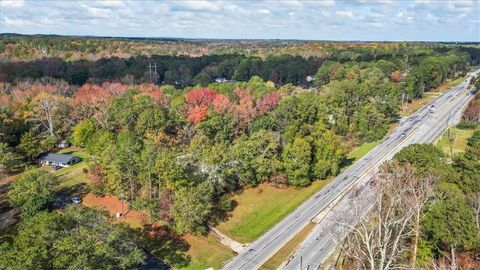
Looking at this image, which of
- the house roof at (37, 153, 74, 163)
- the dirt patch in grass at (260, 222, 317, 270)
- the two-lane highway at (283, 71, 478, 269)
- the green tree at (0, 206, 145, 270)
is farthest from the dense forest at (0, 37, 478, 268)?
the dirt patch in grass at (260, 222, 317, 270)

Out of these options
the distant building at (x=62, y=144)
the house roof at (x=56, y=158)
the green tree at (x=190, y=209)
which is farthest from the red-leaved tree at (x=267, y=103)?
the distant building at (x=62, y=144)

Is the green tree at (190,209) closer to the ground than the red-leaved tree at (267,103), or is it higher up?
closer to the ground

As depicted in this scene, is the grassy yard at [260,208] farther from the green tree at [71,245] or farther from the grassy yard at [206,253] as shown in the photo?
the green tree at [71,245]

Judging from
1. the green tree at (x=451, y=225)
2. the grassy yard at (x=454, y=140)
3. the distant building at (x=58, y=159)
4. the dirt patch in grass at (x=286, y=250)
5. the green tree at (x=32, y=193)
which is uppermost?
the green tree at (x=451, y=225)

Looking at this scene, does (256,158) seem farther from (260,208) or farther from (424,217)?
(424,217)

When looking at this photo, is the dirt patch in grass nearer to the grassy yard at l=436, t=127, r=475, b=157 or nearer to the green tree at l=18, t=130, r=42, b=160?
the grassy yard at l=436, t=127, r=475, b=157

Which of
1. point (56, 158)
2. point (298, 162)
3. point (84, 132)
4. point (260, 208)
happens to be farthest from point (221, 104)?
point (56, 158)

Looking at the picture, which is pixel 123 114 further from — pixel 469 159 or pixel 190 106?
pixel 469 159

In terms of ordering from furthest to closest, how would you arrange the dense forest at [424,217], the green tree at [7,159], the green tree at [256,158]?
the green tree at [7,159]
the green tree at [256,158]
the dense forest at [424,217]

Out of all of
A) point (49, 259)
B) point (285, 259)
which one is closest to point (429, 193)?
point (285, 259)
